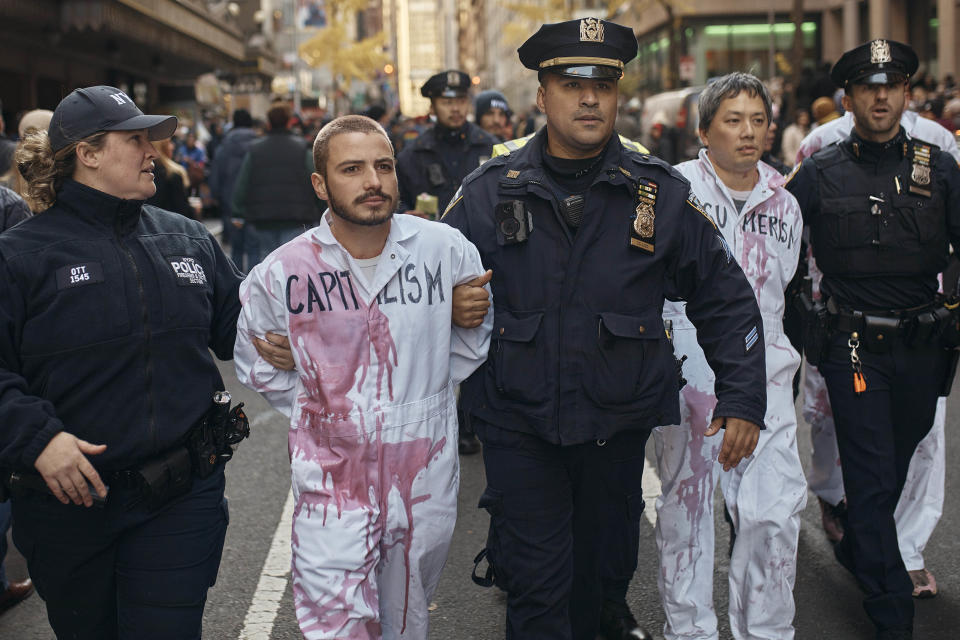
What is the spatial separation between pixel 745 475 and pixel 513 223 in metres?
1.39

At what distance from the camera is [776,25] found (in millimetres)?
45938

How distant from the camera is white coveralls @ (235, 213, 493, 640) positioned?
323cm

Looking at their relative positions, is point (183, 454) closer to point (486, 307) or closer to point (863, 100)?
point (486, 307)

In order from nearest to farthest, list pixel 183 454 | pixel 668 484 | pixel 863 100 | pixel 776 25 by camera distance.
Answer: pixel 183 454, pixel 668 484, pixel 863 100, pixel 776 25

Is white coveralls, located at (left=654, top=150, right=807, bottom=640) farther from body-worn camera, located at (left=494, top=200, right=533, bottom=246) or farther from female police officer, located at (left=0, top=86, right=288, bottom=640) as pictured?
female police officer, located at (left=0, top=86, right=288, bottom=640)

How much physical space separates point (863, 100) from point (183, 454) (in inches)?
122

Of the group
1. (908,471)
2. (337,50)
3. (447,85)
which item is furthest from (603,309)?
(337,50)

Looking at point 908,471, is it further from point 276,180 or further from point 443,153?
point 276,180

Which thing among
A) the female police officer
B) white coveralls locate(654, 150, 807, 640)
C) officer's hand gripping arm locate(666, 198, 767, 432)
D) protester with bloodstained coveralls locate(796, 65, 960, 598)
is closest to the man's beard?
the female police officer

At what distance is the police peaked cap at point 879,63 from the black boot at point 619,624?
7.78 feet

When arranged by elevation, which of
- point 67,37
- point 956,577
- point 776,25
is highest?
point 776,25

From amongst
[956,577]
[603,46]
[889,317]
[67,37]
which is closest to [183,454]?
[603,46]

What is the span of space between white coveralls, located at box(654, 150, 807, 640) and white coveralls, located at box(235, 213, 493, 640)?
3.93 ft

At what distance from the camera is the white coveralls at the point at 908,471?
4.91 meters
